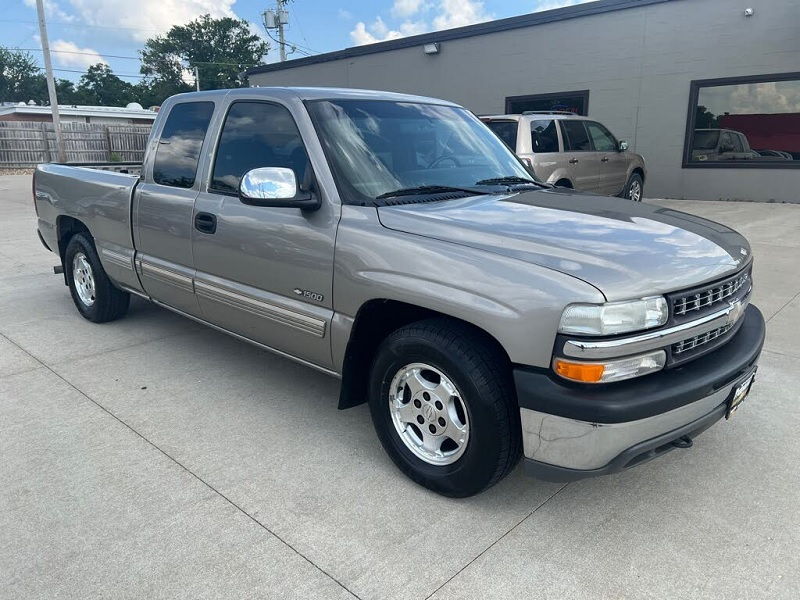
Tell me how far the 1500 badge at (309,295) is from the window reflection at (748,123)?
12.8m

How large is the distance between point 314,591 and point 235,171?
2443mm

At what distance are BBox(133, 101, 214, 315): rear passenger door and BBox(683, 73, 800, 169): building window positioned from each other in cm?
1251

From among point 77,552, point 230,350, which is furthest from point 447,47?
point 77,552

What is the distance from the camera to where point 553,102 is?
1572 centimetres

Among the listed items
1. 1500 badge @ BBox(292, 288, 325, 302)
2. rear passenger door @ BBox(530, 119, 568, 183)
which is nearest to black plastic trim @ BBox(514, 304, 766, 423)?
1500 badge @ BBox(292, 288, 325, 302)

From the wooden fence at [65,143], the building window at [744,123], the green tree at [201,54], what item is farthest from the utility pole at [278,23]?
the green tree at [201,54]

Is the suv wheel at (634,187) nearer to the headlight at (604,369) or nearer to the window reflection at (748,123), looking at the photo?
the window reflection at (748,123)

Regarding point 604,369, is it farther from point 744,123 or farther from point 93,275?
point 744,123

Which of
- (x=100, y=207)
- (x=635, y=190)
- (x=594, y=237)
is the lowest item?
(x=635, y=190)

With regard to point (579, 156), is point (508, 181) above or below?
above

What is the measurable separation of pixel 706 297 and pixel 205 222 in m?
2.79

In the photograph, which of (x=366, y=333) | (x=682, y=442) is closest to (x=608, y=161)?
(x=366, y=333)

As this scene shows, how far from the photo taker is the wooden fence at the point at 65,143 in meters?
25.8

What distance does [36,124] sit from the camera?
85.6 ft
